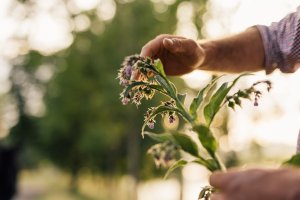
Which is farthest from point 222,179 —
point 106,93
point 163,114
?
point 106,93

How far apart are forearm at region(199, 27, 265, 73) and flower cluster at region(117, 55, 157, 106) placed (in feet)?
1.30

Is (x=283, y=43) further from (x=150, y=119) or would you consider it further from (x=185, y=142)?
(x=185, y=142)

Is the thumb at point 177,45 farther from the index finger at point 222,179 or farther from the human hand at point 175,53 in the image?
the index finger at point 222,179

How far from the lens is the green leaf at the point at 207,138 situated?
1295 mm

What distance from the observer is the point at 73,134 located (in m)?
44.8

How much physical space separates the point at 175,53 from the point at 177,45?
45mm

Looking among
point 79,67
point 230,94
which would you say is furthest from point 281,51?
point 79,67

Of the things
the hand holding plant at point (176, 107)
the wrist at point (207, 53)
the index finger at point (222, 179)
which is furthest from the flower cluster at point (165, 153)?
the wrist at point (207, 53)

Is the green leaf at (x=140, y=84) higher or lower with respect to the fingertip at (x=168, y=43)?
lower

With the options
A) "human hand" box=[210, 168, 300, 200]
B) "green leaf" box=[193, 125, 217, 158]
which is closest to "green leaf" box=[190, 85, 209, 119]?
"green leaf" box=[193, 125, 217, 158]

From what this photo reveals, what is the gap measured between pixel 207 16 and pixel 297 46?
30.0 metres

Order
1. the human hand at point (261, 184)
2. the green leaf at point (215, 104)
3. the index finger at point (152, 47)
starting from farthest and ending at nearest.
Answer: the index finger at point (152, 47), the green leaf at point (215, 104), the human hand at point (261, 184)

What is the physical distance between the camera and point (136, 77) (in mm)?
1680

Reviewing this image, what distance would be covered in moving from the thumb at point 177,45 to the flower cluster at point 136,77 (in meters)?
0.14
